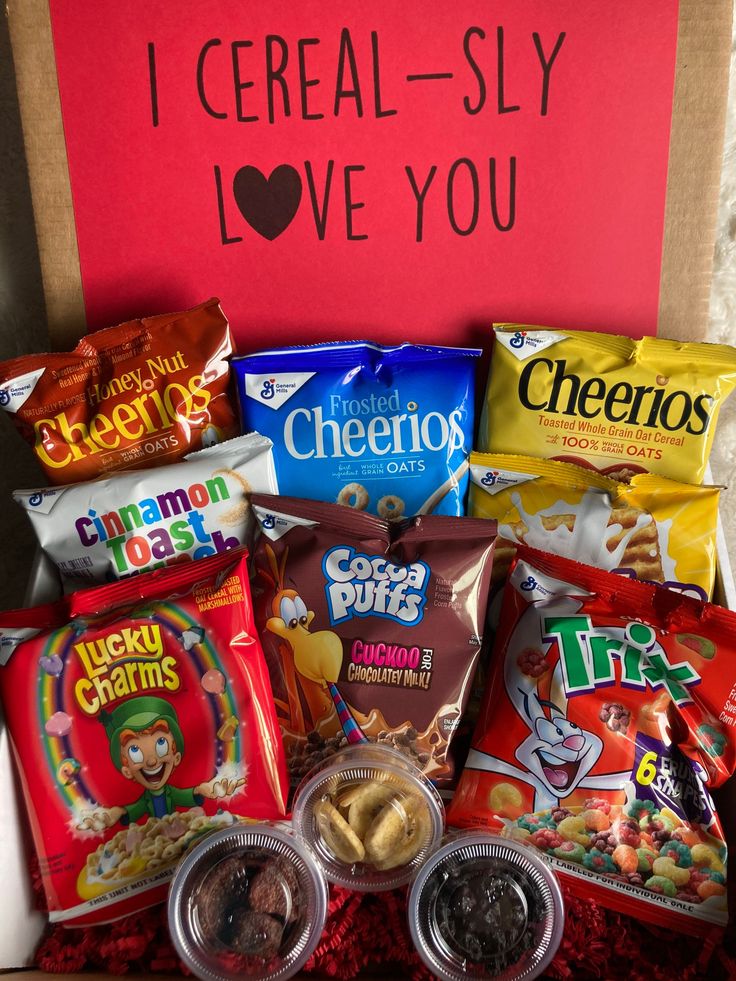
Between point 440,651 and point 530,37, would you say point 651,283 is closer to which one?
point 530,37

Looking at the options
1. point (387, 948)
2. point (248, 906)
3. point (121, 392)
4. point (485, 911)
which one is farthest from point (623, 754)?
point (121, 392)

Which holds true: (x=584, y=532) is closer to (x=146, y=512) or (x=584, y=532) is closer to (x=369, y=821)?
(x=369, y=821)

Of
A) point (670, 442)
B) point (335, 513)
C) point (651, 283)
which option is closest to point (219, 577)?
point (335, 513)

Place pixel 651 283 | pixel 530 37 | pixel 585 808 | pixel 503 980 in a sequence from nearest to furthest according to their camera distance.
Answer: pixel 503 980
pixel 585 808
pixel 530 37
pixel 651 283

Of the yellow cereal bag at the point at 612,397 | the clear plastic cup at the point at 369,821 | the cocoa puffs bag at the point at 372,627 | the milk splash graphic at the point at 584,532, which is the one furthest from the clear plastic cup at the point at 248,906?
the yellow cereal bag at the point at 612,397

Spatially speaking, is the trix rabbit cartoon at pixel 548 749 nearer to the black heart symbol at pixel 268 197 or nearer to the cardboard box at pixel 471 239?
the cardboard box at pixel 471 239

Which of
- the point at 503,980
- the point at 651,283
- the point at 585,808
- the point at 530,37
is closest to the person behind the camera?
the point at 503,980

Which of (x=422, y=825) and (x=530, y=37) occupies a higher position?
(x=530, y=37)
